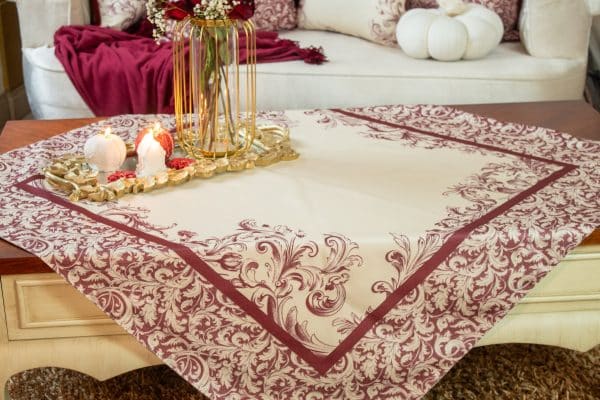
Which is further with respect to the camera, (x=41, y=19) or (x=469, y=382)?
(x=41, y=19)

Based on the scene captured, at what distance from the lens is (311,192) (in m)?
1.72

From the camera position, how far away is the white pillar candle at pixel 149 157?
1769 mm

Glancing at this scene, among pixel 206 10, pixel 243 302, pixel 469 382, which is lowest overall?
pixel 469 382

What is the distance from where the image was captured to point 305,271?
1.50 m

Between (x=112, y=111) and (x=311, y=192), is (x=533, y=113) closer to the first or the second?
(x=311, y=192)

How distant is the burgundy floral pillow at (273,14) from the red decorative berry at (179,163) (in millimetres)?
1258

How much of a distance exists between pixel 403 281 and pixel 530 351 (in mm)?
615

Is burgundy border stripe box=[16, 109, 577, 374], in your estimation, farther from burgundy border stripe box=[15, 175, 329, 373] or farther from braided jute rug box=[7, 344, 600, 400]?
braided jute rug box=[7, 344, 600, 400]

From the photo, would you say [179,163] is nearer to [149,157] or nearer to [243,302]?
[149,157]

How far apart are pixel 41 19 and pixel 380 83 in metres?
1.15

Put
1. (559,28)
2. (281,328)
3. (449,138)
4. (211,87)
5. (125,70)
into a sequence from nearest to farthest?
(281,328) < (211,87) < (449,138) < (125,70) < (559,28)

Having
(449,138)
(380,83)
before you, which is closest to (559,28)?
(380,83)

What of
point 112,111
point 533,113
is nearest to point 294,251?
point 533,113

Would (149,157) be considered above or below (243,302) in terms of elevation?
above
